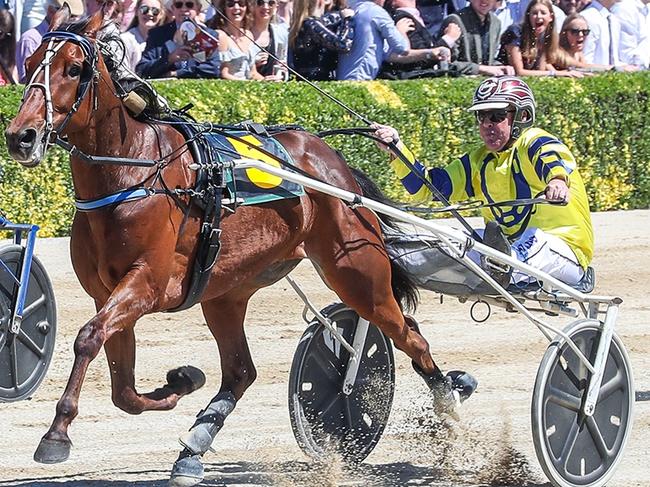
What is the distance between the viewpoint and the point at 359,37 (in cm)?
1023

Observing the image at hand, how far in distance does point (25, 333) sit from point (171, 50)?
331 cm

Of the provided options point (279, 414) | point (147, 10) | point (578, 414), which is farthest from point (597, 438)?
point (147, 10)

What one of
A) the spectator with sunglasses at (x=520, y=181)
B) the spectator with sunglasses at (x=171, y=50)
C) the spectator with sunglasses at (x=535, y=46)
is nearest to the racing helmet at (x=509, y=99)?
the spectator with sunglasses at (x=520, y=181)

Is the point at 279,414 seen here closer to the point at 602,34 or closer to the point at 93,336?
the point at 93,336

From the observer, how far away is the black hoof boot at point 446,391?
576cm

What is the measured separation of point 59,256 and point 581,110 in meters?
4.71

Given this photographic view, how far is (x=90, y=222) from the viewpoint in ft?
15.6

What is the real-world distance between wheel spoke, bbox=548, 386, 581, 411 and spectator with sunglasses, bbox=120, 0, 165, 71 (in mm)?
4981

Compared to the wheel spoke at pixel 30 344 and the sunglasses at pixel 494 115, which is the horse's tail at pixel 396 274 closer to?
the sunglasses at pixel 494 115

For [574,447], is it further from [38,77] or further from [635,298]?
[635,298]

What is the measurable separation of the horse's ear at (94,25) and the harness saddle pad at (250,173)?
23.4 inches

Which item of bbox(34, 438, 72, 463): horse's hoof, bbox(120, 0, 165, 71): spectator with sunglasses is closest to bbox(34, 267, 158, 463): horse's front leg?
bbox(34, 438, 72, 463): horse's hoof

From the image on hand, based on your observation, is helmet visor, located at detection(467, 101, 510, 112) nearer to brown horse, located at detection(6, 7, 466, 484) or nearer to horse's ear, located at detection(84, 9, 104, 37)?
brown horse, located at detection(6, 7, 466, 484)

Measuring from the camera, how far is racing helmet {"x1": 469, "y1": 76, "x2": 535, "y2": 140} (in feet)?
18.7
